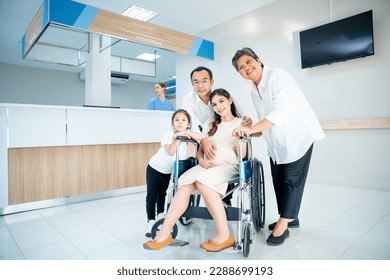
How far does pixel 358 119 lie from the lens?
322 centimetres

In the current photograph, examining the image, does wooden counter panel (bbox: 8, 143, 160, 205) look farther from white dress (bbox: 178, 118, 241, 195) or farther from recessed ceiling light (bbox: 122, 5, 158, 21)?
recessed ceiling light (bbox: 122, 5, 158, 21)

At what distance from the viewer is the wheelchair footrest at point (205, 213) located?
1.48 metres

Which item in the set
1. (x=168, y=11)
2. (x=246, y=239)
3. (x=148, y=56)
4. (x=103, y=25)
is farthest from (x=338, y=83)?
(x=148, y=56)

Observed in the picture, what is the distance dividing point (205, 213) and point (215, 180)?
0.68ft

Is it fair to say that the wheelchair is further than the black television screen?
No

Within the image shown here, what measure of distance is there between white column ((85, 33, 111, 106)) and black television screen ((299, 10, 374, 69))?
9.80 feet

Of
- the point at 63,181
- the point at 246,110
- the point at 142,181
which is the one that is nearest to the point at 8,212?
the point at 63,181

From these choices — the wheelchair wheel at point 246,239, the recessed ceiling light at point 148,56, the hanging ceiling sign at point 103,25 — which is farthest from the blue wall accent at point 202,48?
the wheelchair wheel at point 246,239

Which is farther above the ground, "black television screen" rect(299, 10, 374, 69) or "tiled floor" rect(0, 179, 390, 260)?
"black television screen" rect(299, 10, 374, 69)

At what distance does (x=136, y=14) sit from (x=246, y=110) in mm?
2767

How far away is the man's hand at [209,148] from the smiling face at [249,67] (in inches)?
20.4

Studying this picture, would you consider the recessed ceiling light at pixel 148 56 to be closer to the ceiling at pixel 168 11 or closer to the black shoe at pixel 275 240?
the ceiling at pixel 168 11

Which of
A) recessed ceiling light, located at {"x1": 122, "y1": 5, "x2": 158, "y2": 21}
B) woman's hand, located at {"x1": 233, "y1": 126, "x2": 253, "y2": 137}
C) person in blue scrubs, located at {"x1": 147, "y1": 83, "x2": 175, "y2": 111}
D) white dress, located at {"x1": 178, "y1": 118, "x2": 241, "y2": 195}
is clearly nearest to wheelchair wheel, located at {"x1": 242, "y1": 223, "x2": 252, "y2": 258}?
white dress, located at {"x1": 178, "y1": 118, "x2": 241, "y2": 195}

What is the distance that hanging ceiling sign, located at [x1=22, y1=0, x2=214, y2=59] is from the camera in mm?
3188
